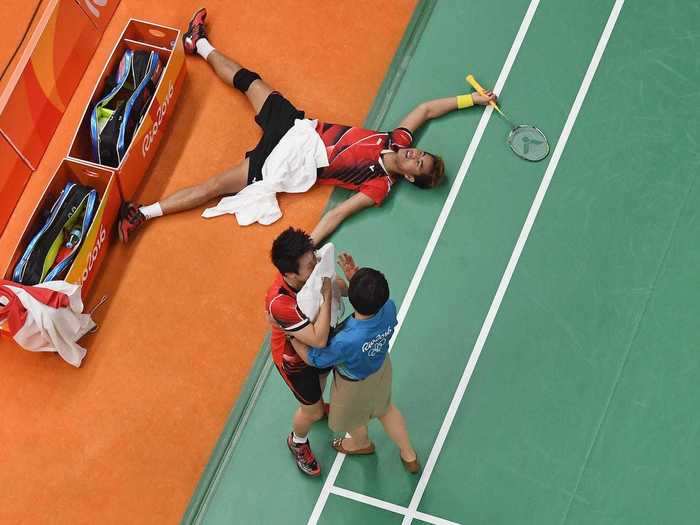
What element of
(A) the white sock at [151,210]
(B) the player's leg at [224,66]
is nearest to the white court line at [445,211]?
(B) the player's leg at [224,66]

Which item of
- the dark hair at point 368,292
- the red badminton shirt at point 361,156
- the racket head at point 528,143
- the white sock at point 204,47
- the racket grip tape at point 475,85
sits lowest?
the dark hair at point 368,292

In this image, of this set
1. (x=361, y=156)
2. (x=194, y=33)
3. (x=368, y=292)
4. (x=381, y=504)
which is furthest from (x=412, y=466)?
(x=194, y=33)

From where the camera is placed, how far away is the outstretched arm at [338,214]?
7145mm

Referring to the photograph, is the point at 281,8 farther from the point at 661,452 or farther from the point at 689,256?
the point at 661,452

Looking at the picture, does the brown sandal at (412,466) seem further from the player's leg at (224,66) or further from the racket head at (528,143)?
the player's leg at (224,66)

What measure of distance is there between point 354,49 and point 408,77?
54cm

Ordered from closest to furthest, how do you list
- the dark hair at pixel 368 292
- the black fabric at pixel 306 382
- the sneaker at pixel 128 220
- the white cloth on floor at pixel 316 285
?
the dark hair at pixel 368 292 < the white cloth on floor at pixel 316 285 < the black fabric at pixel 306 382 < the sneaker at pixel 128 220

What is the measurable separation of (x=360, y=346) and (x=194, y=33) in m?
3.83

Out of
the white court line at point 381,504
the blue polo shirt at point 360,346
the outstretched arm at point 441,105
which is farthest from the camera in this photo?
the outstretched arm at point 441,105

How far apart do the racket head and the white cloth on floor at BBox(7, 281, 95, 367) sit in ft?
11.7

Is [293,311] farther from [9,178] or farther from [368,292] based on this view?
[9,178]

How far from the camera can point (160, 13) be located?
8180mm

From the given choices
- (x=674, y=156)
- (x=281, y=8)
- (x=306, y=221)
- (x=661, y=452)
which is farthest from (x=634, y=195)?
(x=281, y=8)

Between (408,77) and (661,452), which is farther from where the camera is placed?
(408,77)
